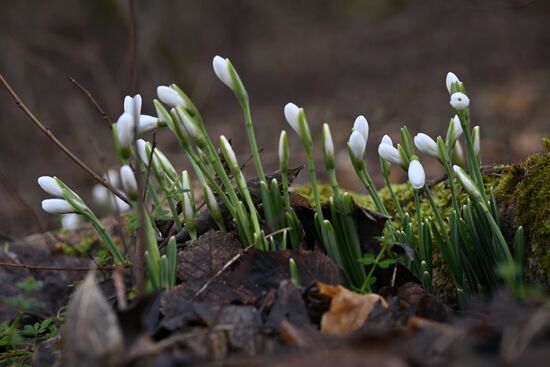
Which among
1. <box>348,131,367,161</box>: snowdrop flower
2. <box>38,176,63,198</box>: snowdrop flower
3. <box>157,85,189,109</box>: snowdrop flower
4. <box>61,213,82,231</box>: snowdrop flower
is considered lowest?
<box>348,131,367,161</box>: snowdrop flower

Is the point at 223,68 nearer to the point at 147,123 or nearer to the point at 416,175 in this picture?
the point at 147,123

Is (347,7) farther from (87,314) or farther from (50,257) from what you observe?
(87,314)

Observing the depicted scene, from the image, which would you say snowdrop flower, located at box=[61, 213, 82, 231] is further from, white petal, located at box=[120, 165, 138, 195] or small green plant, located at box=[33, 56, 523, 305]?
white petal, located at box=[120, 165, 138, 195]

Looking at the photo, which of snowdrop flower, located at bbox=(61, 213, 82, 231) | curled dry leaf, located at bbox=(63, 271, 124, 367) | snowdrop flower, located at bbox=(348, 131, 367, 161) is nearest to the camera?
curled dry leaf, located at bbox=(63, 271, 124, 367)

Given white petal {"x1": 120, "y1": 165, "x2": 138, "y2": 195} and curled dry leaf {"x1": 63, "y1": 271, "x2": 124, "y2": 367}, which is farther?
white petal {"x1": 120, "y1": 165, "x2": 138, "y2": 195}

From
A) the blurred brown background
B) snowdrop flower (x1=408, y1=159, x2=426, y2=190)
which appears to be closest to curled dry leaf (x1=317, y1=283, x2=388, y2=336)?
snowdrop flower (x1=408, y1=159, x2=426, y2=190)

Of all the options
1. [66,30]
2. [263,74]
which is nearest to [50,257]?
[66,30]

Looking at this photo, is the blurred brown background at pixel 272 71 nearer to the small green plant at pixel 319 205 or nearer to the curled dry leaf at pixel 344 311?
the small green plant at pixel 319 205
